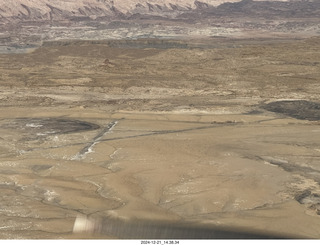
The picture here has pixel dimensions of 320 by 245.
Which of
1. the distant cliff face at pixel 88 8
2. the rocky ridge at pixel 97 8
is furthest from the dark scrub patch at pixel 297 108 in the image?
the distant cliff face at pixel 88 8

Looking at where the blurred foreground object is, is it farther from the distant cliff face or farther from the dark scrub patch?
the distant cliff face

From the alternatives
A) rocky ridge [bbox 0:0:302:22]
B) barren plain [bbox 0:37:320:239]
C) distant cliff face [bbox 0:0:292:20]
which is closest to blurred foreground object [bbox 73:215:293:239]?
barren plain [bbox 0:37:320:239]

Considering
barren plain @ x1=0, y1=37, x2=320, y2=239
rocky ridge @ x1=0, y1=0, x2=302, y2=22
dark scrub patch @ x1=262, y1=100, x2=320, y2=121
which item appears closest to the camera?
barren plain @ x1=0, y1=37, x2=320, y2=239

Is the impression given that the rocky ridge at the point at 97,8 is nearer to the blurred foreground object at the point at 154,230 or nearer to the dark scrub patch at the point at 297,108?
the dark scrub patch at the point at 297,108

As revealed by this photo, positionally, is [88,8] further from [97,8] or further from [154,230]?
[154,230]

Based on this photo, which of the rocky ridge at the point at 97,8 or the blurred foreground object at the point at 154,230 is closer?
the blurred foreground object at the point at 154,230

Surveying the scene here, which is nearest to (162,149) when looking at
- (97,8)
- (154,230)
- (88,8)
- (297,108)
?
(154,230)
